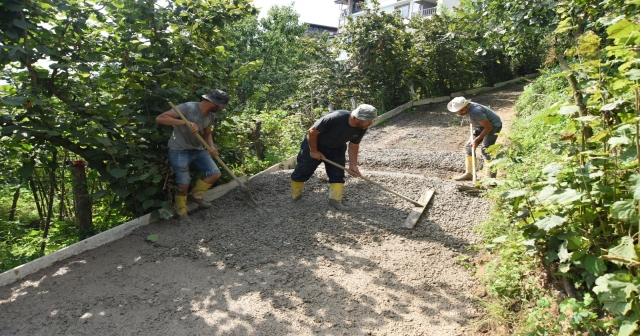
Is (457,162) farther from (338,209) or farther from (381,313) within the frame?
(381,313)

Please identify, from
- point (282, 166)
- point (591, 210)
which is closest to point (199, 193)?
point (282, 166)

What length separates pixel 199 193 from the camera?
5102 millimetres

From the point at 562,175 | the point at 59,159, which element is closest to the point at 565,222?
the point at 562,175

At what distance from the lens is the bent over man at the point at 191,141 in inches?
179

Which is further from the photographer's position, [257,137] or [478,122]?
[257,137]

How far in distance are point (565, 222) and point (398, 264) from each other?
1564 mm

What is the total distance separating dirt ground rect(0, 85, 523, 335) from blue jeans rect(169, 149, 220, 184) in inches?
21.0

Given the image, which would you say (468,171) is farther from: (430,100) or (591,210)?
(430,100)

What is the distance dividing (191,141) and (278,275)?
1915mm

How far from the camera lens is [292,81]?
1803 cm

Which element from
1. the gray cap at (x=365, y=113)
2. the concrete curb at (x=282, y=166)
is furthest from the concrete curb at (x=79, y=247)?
the gray cap at (x=365, y=113)

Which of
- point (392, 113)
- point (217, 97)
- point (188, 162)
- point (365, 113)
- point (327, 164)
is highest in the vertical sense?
point (217, 97)

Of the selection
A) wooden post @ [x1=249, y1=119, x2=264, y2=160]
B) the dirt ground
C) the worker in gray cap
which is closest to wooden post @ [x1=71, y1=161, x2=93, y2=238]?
the dirt ground

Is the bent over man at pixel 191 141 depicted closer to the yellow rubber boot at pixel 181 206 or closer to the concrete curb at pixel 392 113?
the yellow rubber boot at pixel 181 206
